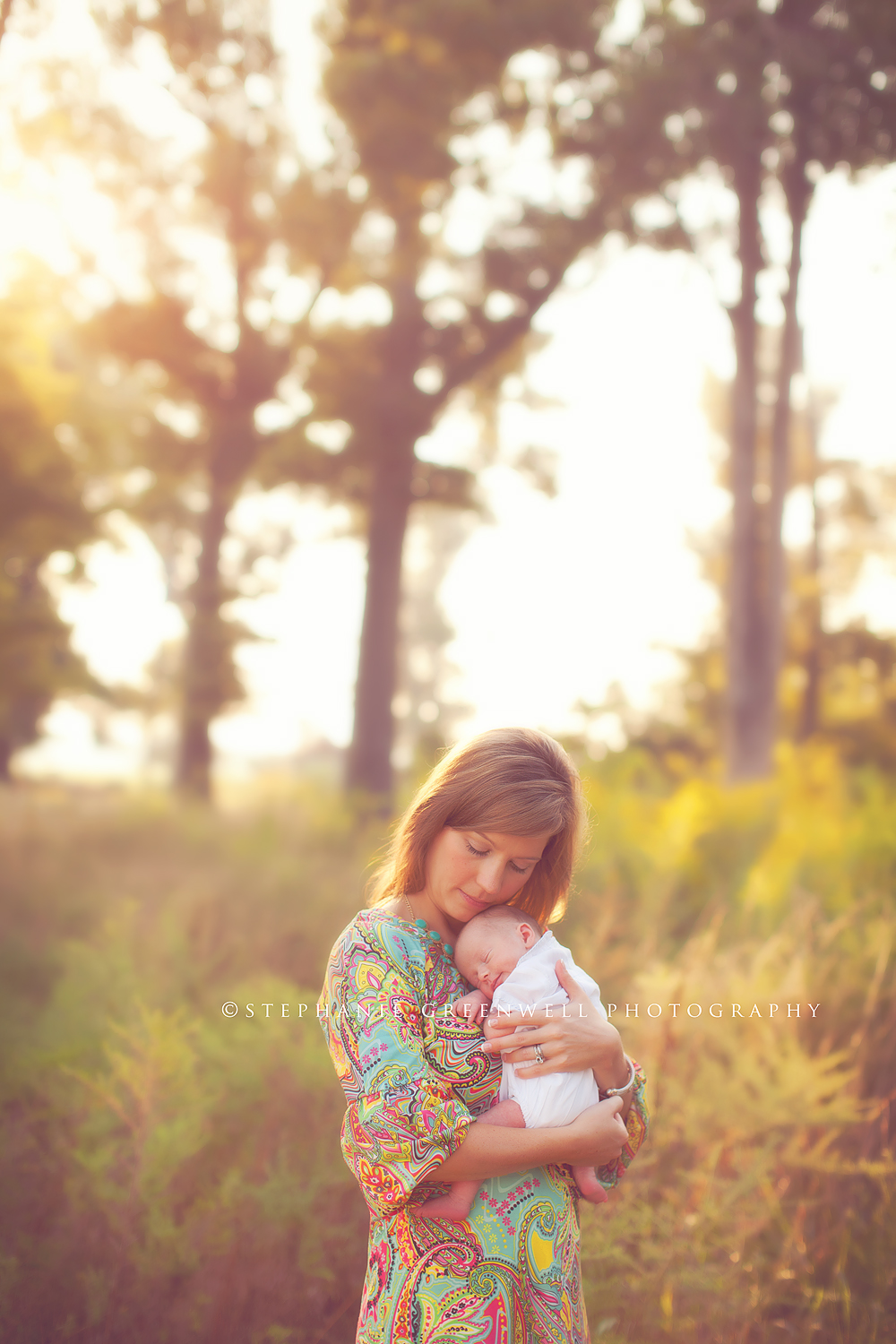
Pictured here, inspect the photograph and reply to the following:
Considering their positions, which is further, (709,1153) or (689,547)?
(689,547)

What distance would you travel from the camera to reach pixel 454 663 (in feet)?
139

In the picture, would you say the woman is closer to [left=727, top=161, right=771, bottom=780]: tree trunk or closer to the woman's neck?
the woman's neck

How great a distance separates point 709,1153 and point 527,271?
10412 millimetres

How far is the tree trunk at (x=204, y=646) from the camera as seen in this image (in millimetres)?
13578

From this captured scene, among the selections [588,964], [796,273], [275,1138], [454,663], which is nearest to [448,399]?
[796,273]

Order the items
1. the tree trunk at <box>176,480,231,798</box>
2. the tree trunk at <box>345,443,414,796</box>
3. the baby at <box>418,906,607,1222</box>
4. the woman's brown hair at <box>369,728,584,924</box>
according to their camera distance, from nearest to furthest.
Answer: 1. the baby at <box>418,906,607,1222</box>
2. the woman's brown hair at <box>369,728,584,924</box>
3. the tree trunk at <box>345,443,414,796</box>
4. the tree trunk at <box>176,480,231,798</box>

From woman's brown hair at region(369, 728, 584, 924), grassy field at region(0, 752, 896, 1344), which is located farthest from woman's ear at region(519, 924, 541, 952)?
grassy field at region(0, 752, 896, 1344)

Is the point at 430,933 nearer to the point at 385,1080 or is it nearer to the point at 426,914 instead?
the point at 426,914

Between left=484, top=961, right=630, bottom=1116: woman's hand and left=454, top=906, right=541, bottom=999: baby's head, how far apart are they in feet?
0.36

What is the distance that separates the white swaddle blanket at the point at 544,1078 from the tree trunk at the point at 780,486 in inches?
363

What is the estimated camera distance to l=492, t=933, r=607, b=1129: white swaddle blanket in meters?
1.73

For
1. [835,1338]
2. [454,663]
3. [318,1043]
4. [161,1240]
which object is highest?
[454,663]

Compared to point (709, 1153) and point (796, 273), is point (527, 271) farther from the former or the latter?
point (709, 1153)

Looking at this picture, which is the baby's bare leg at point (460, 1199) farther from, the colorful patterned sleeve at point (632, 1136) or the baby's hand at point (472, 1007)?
the colorful patterned sleeve at point (632, 1136)
